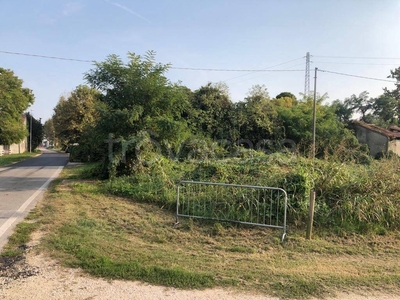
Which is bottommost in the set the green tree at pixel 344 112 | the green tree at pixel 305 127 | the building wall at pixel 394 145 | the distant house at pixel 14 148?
the distant house at pixel 14 148

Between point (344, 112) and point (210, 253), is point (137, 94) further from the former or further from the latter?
point (344, 112)

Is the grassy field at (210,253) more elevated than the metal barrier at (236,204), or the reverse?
the metal barrier at (236,204)

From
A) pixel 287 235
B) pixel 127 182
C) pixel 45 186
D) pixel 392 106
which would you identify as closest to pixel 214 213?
pixel 287 235

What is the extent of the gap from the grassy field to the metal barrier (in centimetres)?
28

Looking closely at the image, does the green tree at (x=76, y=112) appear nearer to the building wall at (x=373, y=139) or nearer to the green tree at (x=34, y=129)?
the green tree at (x=34, y=129)

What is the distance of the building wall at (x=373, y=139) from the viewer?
96.7 feet

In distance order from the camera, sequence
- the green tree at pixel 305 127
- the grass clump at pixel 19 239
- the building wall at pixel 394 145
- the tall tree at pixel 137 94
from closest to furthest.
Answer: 1. the grass clump at pixel 19 239
2. the tall tree at pixel 137 94
3. the green tree at pixel 305 127
4. the building wall at pixel 394 145

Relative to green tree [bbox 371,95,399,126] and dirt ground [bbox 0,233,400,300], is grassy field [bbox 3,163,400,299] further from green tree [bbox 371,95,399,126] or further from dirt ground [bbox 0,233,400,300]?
green tree [bbox 371,95,399,126]

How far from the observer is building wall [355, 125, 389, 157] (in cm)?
2948

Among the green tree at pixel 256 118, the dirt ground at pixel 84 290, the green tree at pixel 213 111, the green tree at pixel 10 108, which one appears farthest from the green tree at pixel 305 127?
the green tree at pixel 10 108

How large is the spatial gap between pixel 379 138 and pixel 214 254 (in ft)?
102

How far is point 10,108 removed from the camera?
29438mm

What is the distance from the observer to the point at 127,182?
33.0 feet

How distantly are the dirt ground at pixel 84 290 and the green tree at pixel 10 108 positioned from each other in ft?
97.0
